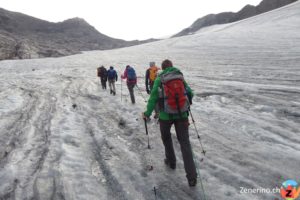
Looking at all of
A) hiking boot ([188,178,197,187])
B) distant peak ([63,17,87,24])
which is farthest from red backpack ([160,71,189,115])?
distant peak ([63,17,87,24])

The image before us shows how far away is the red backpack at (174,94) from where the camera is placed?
5211 mm

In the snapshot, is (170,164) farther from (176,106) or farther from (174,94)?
(174,94)

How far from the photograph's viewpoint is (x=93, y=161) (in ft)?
21.5

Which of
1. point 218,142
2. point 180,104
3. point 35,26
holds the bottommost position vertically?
point 218,142

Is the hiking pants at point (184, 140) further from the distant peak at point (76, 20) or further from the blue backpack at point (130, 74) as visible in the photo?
the distant peak at point (76, 20)

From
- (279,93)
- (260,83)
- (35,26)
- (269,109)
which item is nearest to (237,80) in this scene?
(260,83)

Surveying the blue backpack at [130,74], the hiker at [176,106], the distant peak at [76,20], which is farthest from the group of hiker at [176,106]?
the distant peak at [76,20]

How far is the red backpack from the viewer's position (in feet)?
17.1

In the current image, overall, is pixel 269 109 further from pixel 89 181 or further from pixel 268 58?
pixel 268 58

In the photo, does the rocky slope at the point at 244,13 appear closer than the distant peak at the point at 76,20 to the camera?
Yes

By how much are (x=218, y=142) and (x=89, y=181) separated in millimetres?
3790

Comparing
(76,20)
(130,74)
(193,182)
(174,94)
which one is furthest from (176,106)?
(76,20)

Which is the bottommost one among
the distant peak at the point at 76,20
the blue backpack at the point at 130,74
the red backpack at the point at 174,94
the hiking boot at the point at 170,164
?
the hiking boot at the point at 170,164

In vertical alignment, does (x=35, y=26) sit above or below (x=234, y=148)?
above
